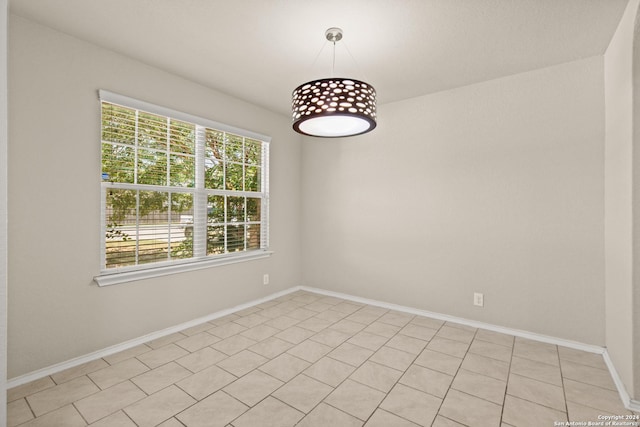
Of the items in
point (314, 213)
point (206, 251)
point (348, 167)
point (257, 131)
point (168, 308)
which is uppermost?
point (257, 131)

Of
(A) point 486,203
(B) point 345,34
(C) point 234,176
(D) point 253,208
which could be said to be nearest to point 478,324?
(A) point 486,203

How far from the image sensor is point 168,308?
3117 mm

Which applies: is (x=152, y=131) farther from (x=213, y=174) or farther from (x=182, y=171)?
(x=213, y=174)

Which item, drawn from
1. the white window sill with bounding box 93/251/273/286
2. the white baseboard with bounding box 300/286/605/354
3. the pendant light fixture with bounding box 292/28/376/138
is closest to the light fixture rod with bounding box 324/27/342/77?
the pendant light fixture with bounding box 292/28/376/138

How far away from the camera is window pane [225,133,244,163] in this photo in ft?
12.2

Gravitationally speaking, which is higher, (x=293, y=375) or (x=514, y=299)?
(x=514, y=299)

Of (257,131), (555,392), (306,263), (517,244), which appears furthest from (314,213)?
(555,392)

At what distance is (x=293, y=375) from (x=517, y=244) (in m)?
2.47

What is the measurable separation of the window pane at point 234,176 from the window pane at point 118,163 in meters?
1.07

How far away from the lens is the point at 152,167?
2982mm

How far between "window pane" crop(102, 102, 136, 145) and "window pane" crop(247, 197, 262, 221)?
1524 millimetres

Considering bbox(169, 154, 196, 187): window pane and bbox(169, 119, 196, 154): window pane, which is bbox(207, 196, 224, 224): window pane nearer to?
bbox(169, 154, 196, 187): window pane

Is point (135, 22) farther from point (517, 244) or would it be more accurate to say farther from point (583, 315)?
point (583, 315)

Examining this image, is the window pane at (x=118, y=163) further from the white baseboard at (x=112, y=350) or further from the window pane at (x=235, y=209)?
the white baseboard at (x=112, y=350)
